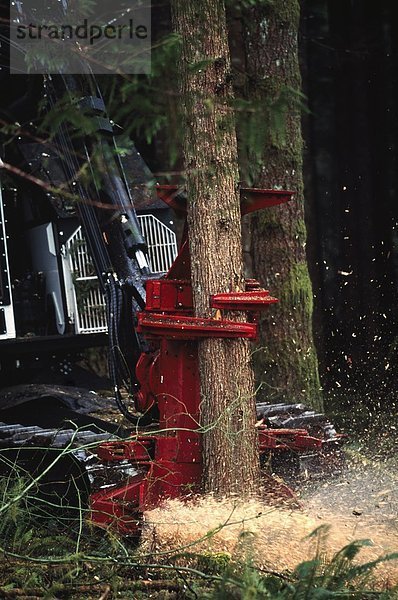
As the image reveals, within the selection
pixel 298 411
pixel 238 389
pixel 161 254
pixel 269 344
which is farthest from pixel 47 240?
pixel 238 389

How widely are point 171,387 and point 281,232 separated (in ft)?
11.5

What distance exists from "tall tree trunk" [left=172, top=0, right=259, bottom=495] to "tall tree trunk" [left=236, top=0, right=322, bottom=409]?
10.2 feet

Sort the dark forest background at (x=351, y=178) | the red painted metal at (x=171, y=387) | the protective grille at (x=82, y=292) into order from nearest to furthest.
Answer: the red painted metal at (x=171, y=387) → the protective grille at (x=82, y=292) → the dark forest background at (x=351, y=178)

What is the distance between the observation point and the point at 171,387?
5.52m

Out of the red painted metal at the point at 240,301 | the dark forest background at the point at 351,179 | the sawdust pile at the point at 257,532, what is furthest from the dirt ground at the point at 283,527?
the dark forest background at the point at 351,179

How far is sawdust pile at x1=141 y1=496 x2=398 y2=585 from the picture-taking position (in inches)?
187

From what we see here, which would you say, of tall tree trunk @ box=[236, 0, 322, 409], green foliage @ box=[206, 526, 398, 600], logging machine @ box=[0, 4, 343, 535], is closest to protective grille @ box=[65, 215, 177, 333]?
logging machine @ box=[0, 4, 343, 535]

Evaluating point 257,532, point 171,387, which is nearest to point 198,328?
point 171,387

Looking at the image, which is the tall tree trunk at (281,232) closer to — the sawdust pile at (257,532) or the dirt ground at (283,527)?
the dirt ground at (283,527)

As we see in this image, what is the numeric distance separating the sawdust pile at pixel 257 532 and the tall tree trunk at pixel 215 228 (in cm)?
22

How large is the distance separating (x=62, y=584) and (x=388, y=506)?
2091mm

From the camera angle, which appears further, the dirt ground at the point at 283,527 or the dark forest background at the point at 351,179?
the dark forest background at the point at 351,179

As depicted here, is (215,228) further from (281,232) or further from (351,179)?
(351,179)

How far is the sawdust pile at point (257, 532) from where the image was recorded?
476 cm
